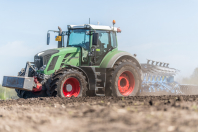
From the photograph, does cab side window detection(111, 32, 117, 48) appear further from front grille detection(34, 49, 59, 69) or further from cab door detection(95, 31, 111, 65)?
front grille detection(34, 49, 59, 69)

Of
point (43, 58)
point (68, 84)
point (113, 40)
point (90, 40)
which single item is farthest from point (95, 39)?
point (43, 58)

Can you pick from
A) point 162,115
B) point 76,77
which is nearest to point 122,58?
point 76,77

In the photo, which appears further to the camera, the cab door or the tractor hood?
the cab door

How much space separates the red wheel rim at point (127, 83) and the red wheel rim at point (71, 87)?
1883mm

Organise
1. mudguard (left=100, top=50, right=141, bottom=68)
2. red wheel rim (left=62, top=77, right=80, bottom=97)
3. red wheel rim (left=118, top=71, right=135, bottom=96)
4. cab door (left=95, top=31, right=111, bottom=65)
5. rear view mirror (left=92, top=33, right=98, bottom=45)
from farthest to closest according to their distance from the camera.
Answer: red wheel rim (left=118, top=71, right=135, bottom=96) → cab door (left=95, top=31, right=111, bottom=65) → mudguard (left=100, top=50, right=141, bottom=68) → rear view mirror (left=92, top=33, right=98, bottom=45) → red wheel rim (left=62, top=77, right=80, bottom=97)

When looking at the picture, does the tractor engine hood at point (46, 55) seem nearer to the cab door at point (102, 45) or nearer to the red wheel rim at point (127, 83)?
the cab door at point (102, 45)

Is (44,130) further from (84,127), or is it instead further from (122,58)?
(122,58)

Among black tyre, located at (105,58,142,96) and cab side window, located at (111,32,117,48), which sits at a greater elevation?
cab side window, located at (111,32,117,48)

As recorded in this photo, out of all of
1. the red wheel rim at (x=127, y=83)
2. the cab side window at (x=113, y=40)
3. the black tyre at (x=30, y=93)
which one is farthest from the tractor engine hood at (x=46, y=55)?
the red wheel rim at (x=127, y=83)

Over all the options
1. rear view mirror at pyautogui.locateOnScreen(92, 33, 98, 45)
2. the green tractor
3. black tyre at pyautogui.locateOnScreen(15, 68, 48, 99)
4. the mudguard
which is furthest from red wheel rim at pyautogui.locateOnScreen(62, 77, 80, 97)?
rear view mirror at pyautogui.locateOnScreen(92, 33, 98, 45)

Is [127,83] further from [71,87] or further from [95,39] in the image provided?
[71,87]

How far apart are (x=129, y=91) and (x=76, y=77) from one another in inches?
92.9

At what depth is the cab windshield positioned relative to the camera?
33.5 ft

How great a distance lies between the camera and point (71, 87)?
9.32 metres
